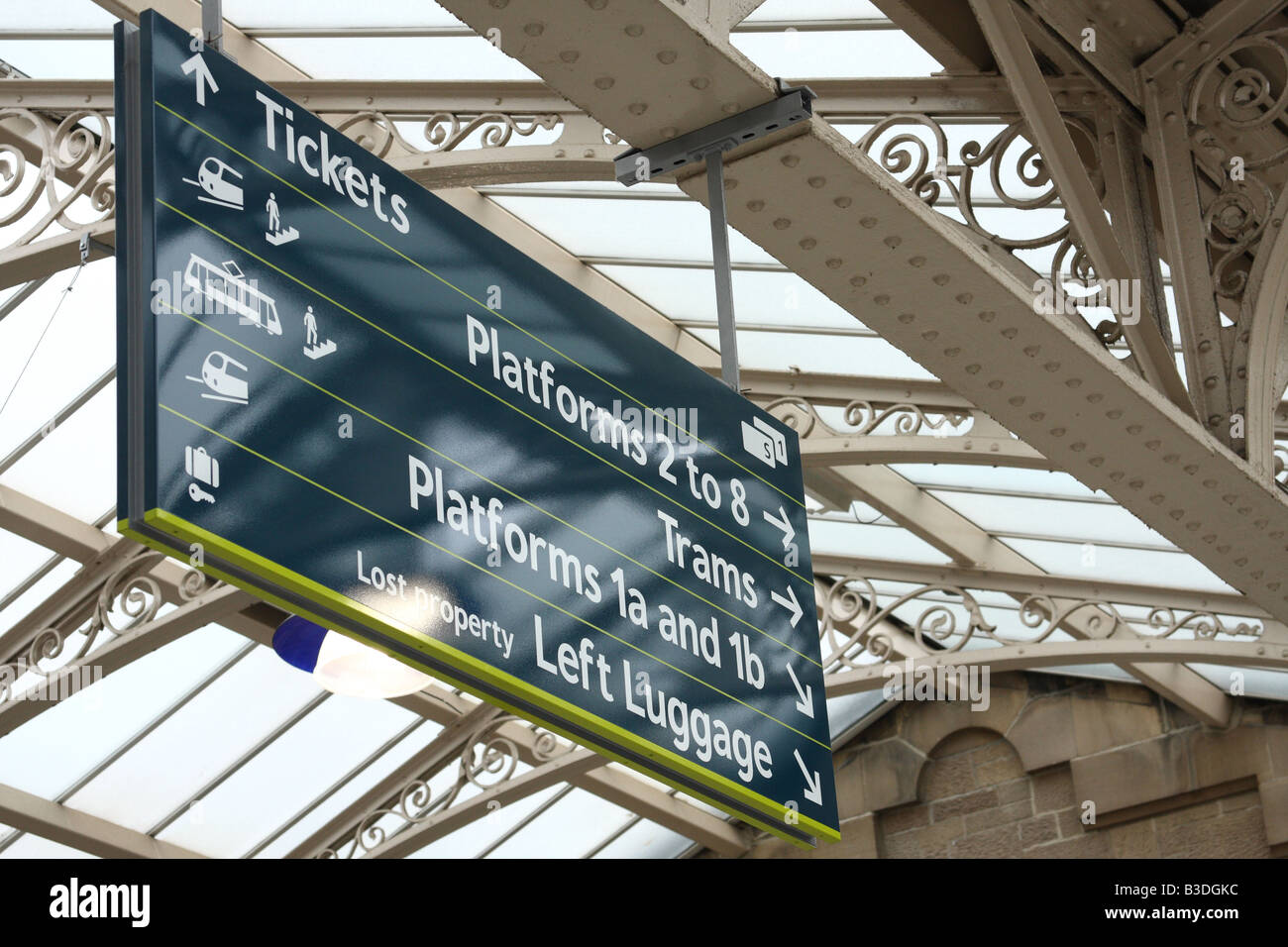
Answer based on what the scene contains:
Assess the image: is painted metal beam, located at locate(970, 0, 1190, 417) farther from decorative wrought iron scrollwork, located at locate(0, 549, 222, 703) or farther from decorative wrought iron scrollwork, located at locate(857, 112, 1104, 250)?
decorative wrought iron scrollwork, located at locate(0, 549, 222, 703)

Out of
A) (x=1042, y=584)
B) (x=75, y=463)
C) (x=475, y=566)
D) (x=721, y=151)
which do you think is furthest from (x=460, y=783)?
(x=475, y=566)

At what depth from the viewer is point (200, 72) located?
2.77 metres

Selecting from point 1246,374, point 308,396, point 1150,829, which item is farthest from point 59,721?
point 308,396

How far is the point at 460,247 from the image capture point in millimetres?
3232

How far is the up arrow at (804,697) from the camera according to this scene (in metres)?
3.64

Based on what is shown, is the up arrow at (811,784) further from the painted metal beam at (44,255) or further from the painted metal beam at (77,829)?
the painted metal beam at (77,829)

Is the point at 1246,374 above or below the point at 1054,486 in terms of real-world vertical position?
below

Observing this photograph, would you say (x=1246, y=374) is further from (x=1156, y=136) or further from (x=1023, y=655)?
(x=1023, y=655)

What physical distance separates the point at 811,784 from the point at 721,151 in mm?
1362

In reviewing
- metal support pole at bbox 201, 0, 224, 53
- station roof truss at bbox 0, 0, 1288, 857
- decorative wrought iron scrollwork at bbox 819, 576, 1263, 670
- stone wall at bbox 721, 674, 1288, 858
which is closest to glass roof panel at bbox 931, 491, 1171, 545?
station roof truss at bbox 0, 0, 1288, 857

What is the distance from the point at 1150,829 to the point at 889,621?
250cm

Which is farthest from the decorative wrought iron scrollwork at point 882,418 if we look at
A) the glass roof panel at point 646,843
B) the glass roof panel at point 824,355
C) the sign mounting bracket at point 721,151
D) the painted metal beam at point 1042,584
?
the glass roof panel at point 646,843

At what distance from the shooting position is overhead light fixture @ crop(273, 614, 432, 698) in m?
5.21

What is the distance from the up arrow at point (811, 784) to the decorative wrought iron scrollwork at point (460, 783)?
26.3ft
